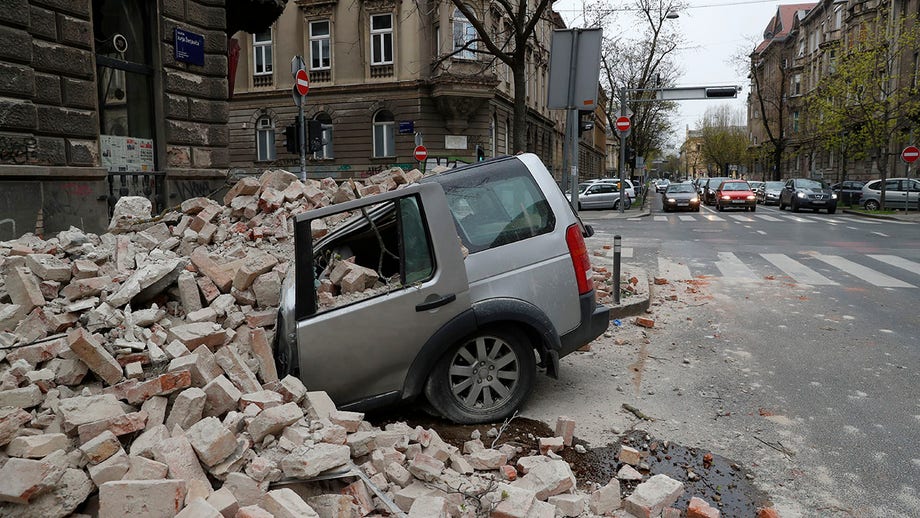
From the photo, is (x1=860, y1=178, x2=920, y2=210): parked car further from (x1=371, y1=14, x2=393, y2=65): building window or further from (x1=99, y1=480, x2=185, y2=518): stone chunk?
(x1=99, y1=480, x2=185, y2=518): stone chunk

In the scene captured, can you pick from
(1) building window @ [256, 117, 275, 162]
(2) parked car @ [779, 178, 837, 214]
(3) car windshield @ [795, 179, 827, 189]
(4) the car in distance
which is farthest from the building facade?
(3) car windshield @ [795, 179, 827, 189]

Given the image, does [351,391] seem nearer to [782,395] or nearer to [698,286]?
[782,395]

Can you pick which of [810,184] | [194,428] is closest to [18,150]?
[194,428]

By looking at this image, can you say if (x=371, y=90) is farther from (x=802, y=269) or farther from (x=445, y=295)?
(x=445, y=295)

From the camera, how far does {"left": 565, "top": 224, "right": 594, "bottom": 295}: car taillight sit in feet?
15.8

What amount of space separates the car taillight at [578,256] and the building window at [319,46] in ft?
94.1

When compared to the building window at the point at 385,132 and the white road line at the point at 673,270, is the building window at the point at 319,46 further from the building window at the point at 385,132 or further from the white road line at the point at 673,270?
the white road line at the point at 673,270

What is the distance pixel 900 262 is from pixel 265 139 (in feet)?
92.4

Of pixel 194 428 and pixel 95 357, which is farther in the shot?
pixel 95 357

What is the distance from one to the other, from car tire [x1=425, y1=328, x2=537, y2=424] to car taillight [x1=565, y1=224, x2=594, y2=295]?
637mm

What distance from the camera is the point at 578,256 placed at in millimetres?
4832

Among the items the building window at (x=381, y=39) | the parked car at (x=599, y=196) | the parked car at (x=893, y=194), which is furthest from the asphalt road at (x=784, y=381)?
the parked car at (x=893, y=194)

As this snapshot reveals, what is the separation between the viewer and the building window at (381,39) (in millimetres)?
30297

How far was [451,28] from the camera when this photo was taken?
Result: 29.7 meters
